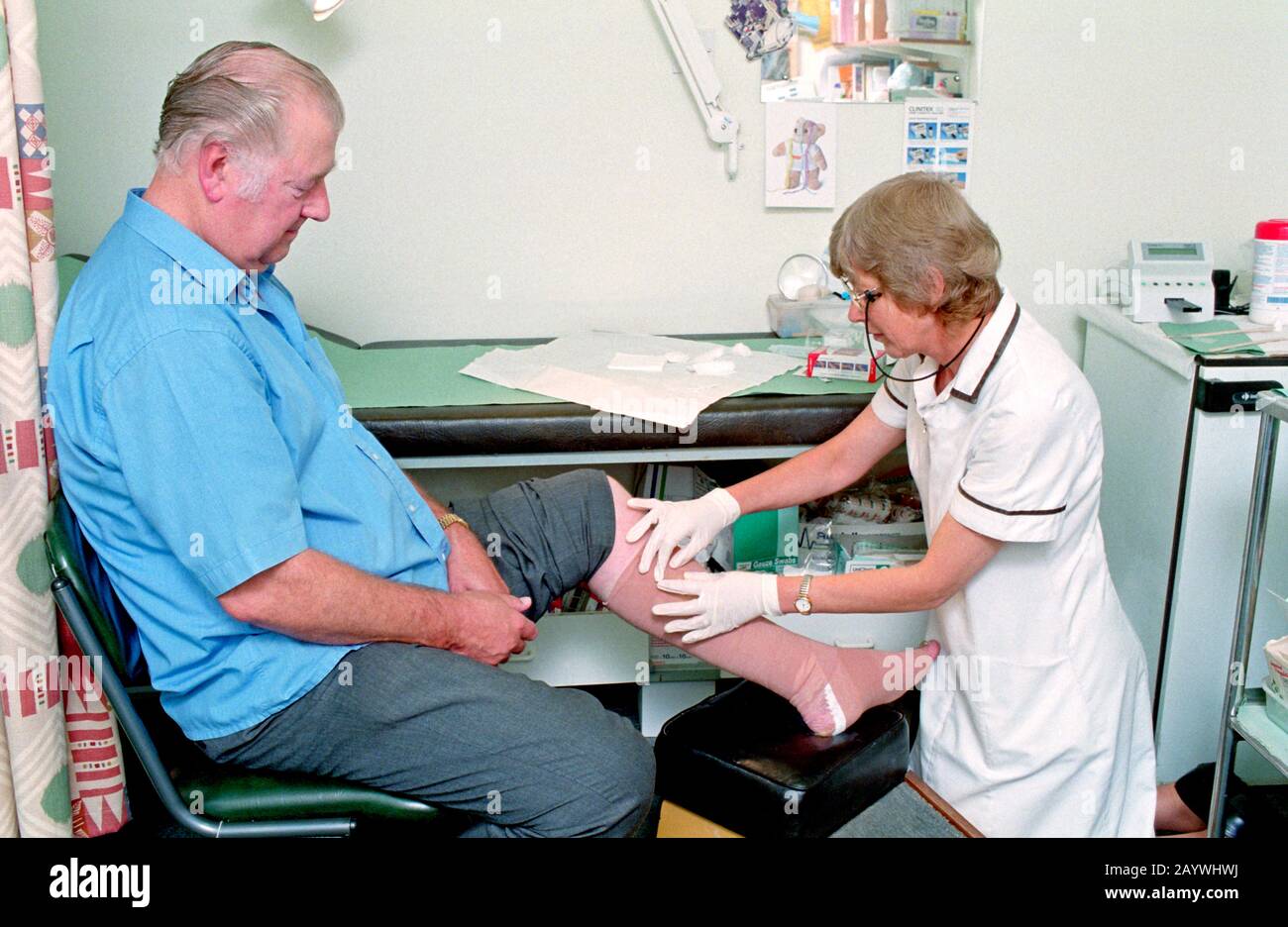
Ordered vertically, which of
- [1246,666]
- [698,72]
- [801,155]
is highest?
[698,72]

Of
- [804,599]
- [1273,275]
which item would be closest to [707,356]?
[804,599]

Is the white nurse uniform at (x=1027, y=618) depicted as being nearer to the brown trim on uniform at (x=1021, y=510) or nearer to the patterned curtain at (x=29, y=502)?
the brown trim on uniform at (x=1021, y=510)

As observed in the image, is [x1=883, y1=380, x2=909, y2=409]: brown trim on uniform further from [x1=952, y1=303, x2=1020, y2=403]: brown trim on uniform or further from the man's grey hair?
the man's grey hair

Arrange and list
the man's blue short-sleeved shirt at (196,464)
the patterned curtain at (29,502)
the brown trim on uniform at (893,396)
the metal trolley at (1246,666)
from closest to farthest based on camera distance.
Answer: the man's blue short-sleeved shirt at (196,464), the patterned curtain at (29,502), the metal trolley at (1246,666), the brown trim on uniform at (893,396)

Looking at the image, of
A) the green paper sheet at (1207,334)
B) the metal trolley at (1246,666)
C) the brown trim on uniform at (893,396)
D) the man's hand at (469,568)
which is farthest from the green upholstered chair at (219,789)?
the green paper sheet at (1207,334)

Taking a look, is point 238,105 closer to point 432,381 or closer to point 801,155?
point 432,381

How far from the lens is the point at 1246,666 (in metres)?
1.70

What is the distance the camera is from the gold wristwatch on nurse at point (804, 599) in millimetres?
1750

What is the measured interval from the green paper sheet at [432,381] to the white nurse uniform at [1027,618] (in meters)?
0.25

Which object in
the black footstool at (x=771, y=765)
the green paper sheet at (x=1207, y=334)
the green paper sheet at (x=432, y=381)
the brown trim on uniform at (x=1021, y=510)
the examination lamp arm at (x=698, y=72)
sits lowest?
the black footstool at (x=771, y=765)

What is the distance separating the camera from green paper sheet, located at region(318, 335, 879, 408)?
6.93ft

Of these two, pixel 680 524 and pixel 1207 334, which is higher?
pixel 1207 334

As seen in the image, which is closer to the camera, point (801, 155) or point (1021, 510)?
point (1021, 510)

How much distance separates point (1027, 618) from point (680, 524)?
0.52 meters
